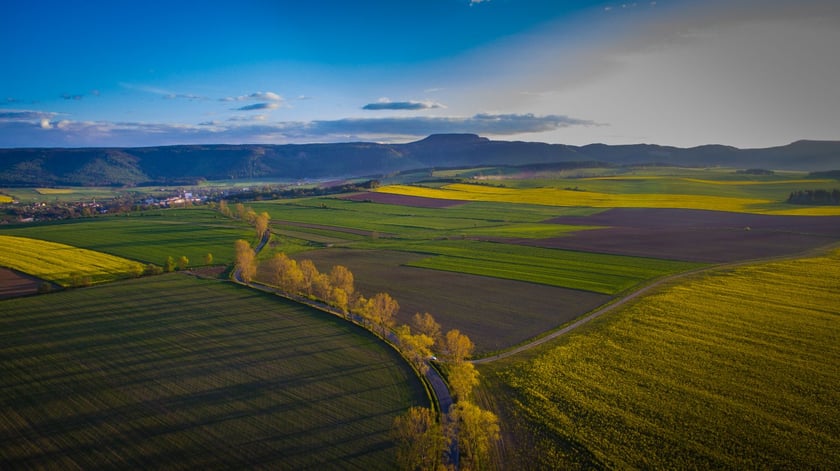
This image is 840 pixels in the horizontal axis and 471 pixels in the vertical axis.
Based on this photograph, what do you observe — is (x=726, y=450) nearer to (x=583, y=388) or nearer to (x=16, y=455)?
(x=583, y=388)

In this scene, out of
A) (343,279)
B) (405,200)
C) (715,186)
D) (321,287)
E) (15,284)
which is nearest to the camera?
(343,279)

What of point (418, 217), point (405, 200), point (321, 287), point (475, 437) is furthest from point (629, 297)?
point (405, 200)

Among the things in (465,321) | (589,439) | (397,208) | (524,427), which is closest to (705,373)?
(589,439)

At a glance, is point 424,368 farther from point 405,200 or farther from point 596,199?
point 596,199

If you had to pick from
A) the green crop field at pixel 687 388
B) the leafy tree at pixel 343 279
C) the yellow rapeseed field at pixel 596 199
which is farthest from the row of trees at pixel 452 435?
the yellow rapeseed field at pixel 596 199

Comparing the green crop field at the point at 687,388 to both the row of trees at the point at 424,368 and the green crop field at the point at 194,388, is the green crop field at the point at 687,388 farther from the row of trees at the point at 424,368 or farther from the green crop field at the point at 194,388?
the green crop field at the point at 194,388
